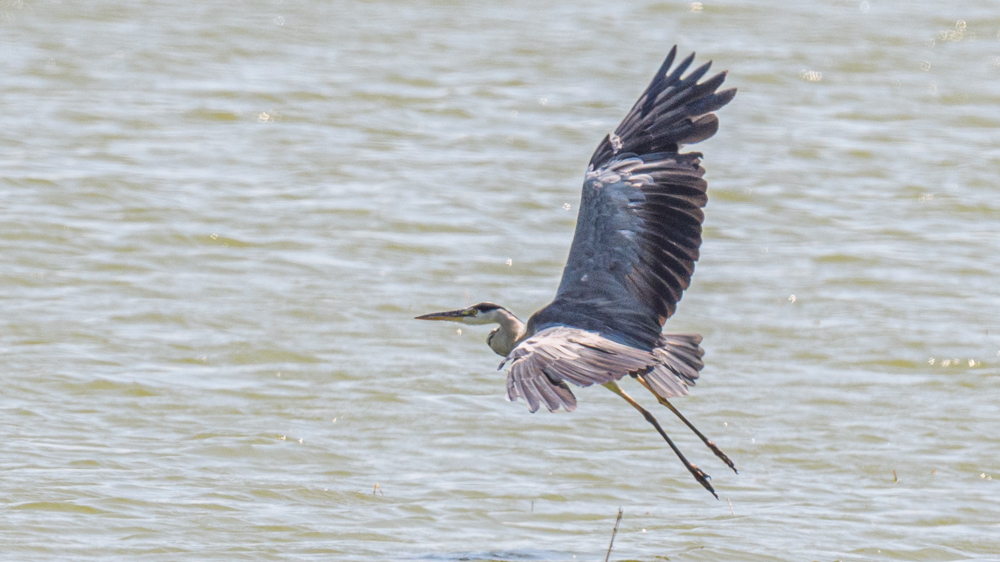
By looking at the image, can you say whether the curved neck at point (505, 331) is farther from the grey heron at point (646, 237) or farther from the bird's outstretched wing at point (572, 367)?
the bird's outstretched wing at point (572, 367)

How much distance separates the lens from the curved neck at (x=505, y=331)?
7637 millimetres

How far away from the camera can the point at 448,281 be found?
10.5 m

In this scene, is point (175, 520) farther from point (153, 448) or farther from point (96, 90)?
point (96, 90)

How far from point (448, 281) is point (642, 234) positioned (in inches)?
137

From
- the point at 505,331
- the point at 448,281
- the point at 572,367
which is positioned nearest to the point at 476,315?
Answer: the point at 505,331

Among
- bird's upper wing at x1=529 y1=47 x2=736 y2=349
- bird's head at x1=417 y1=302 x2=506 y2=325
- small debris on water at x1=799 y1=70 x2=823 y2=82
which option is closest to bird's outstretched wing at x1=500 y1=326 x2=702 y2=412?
bird's upper wing at x1=529 y1=47 x2=736 y2=349

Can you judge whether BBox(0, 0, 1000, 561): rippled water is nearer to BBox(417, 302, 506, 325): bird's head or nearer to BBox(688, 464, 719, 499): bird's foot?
BBox(688, 464, 719, 499): bird's foot

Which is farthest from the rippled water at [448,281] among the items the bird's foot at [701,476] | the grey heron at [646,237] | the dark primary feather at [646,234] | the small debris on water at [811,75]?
the dark primary feather at [646,234]

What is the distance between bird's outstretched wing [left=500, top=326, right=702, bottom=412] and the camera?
5.61 m

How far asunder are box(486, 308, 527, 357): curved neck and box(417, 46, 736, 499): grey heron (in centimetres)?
1

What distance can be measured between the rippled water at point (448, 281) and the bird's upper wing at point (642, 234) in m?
1.03

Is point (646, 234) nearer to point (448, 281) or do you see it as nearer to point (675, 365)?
point (675, 365)

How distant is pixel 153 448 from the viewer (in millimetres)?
7871

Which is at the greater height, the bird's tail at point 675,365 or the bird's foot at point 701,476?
the bird's tail at point 675,365
